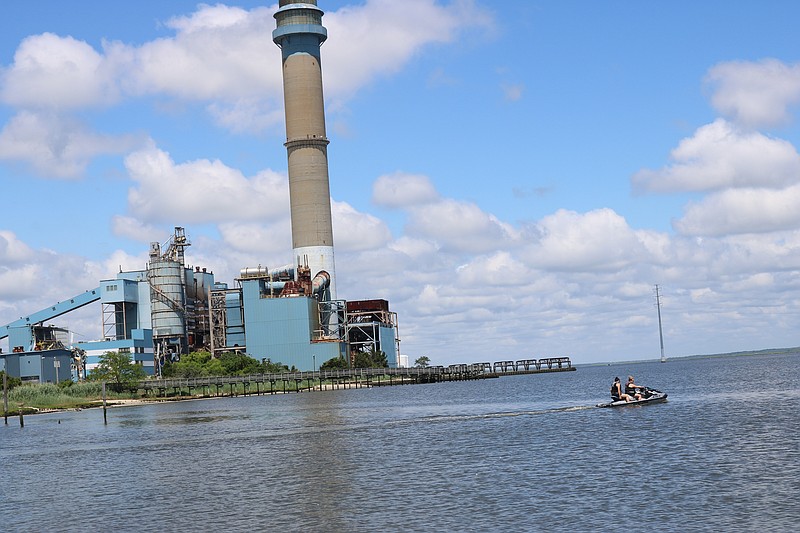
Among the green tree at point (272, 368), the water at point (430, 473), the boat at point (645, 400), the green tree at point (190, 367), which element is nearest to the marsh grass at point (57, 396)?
the green tree at point (190, 367)

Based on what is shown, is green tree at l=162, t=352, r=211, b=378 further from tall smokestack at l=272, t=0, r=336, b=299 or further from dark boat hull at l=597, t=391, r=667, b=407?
dark boat hull at l=597, t=391, r=667, b=407

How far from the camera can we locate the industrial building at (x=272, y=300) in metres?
178

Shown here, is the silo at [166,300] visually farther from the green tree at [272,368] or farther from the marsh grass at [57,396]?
the marsh grass at [57,396]

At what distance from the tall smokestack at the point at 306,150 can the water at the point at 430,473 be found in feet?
328

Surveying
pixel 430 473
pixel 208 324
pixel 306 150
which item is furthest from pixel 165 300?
pixel 430 473

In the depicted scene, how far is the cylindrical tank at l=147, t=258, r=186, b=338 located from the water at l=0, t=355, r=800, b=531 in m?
93.8

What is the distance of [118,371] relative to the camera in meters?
155

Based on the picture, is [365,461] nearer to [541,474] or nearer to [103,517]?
[541,474]

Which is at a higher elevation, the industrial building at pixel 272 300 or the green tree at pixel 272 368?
the industrial building at pixel 272 300

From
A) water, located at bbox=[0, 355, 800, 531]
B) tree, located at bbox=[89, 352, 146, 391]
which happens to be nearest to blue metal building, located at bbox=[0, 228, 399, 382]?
tree, located at bbox=[89, 352, 146, 391]

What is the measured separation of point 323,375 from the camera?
161 metres

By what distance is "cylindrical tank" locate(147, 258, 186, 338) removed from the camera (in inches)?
7175

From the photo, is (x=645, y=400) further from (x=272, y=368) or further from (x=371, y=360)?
(x=371, y=360)

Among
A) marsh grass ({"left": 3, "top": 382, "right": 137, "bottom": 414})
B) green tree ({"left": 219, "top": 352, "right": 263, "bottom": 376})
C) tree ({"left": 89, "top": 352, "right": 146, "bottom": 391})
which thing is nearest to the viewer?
marsh grass ({"left": 3, "top": 382, "right": 137, "bottom": 414})
